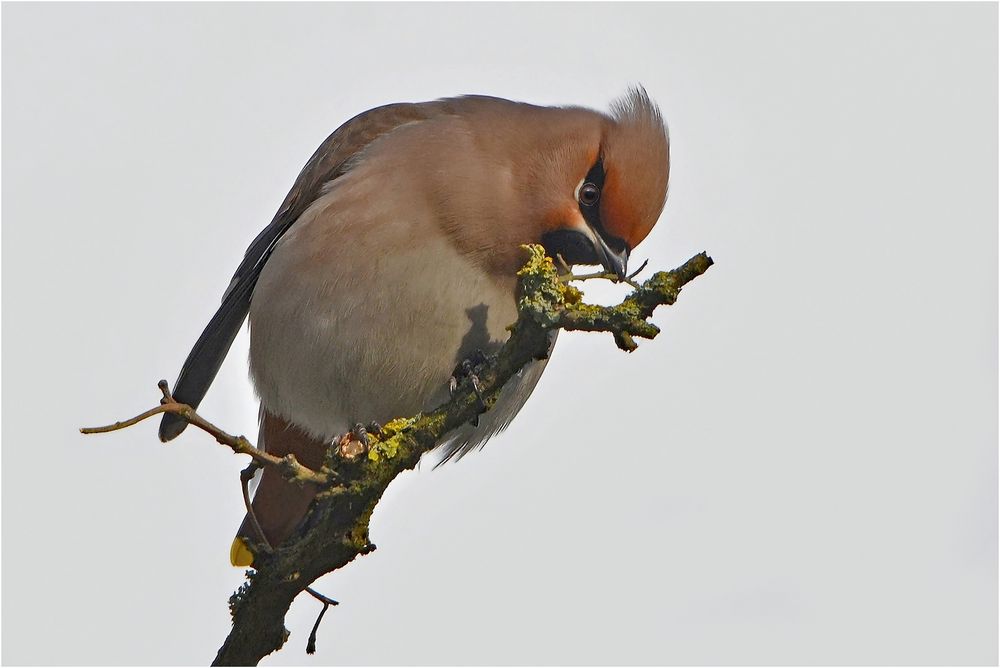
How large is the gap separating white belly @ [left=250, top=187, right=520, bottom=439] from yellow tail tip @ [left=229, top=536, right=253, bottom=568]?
0.69 m

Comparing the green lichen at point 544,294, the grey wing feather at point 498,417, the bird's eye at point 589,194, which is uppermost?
the bird's eye at point 589,194

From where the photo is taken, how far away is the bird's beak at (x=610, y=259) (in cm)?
464

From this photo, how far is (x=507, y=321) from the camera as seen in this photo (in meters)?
4.55

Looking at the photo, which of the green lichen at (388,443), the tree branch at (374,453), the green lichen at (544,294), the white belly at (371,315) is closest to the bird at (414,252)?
the white belly at (371,315)

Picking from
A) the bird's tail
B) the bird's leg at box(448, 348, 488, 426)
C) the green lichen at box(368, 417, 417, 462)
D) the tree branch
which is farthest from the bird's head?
the bird's tail

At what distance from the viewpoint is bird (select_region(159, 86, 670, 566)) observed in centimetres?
449

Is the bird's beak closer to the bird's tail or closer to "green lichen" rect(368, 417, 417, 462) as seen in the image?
"green lichen" rect(368, 417, 417, 462)

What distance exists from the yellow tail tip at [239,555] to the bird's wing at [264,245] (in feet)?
1.67

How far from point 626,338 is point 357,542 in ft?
3.27

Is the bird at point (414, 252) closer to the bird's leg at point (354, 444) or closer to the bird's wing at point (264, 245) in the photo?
the bird's wing at point (264, 245)

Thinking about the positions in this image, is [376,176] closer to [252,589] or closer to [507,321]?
[507,321]

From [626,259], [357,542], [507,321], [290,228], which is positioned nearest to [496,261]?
[507,321]

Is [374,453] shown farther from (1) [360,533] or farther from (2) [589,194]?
(2) [589,194]

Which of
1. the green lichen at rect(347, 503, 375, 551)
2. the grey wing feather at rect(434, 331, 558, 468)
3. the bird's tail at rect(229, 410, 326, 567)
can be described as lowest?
the green lichen at rect(347, 503, 375, 551)
